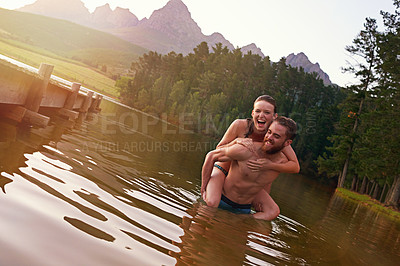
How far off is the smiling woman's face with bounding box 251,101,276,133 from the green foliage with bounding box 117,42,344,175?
173ft

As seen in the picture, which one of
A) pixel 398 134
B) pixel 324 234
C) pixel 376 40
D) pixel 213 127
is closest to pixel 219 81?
pixel 213 127

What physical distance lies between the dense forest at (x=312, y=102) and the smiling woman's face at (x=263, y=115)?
962 inches

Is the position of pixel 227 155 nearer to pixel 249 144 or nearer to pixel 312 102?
pixel 249 144

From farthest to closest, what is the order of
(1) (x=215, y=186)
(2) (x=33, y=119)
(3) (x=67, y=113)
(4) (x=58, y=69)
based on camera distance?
(4) (x=58, y=69), (3) (x=67, y=113), (2) (x=33, y=119), (1) (x=215, y=186)

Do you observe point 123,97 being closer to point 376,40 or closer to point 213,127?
point 213,127

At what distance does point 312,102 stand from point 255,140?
73.6 metres

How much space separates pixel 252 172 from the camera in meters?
5.57

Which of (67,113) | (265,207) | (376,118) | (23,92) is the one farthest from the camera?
(376,118)

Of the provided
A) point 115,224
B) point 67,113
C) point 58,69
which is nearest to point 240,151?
point 115,224

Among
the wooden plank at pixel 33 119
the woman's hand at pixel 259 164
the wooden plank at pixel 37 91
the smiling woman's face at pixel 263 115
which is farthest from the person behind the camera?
the wooden plank at pixel 37 91

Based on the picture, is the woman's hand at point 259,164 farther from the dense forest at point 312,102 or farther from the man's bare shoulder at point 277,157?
the dense forest at point 312,102

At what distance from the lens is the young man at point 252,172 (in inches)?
204

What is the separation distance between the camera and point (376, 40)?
1309 inches

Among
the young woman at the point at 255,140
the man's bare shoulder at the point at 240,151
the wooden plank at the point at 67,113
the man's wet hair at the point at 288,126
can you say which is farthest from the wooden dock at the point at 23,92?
the man's wet hair at the point at 288,126
